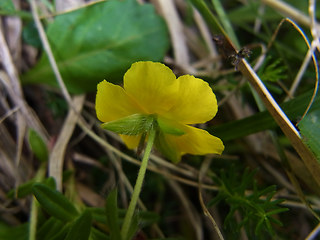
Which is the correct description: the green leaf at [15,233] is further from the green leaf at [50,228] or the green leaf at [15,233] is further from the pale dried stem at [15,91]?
the pale dried stem at [15,91]

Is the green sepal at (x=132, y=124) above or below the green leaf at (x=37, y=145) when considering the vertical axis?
above

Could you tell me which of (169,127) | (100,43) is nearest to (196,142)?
(169,127)

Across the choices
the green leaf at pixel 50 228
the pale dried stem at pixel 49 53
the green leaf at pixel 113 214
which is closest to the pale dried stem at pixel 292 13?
the pale dried stem at pixel 49 53

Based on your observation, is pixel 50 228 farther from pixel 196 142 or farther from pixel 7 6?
pixel 7 6

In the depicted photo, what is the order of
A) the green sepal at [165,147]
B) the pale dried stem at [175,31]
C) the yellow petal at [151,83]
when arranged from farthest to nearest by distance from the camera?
1. the pale dried stem at [175,31]
2. the green sepal at [165,147]
3. the yellow petal at [151,83]

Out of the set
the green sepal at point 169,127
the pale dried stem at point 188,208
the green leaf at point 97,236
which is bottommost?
the pale dried stem at point 188,208

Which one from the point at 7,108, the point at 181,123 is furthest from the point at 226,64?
the point at 7,108

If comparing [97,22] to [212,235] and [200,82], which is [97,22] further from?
[212,235]
